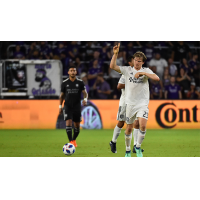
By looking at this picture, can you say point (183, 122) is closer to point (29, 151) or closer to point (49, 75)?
point (49, 75)

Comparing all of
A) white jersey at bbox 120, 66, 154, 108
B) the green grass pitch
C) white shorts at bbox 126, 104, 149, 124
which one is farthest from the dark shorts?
white jersey at bbox 120, 66, 154, 108

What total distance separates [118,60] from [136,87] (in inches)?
327

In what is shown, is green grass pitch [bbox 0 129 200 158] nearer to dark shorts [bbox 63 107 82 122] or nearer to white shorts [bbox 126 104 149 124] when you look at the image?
dark shorts [bbox 63 107 82 122]

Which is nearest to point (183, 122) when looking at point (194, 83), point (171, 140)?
point (194, 83)

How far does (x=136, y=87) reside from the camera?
694cm

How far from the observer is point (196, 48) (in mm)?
15836

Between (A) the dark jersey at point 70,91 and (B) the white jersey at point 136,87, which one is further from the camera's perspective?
(A) the dark jersey at point 70,91

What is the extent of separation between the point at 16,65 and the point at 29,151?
24.8ft

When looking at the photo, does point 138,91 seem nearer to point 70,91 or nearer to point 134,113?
point 134,113

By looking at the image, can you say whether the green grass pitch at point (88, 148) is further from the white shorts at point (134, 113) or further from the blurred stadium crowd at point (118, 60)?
the blurred stadium crowd at point (118, 60)

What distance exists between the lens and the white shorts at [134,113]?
691cm

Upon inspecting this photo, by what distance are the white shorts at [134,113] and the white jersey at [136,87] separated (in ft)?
0.24

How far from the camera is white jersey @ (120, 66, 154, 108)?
22.8ft

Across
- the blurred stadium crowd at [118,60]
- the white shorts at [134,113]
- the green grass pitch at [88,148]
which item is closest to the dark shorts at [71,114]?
the green grass pitch at [88,148]
